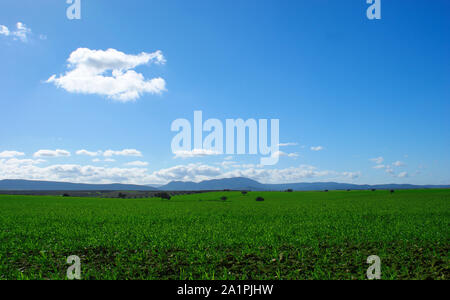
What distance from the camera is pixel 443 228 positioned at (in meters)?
17.6

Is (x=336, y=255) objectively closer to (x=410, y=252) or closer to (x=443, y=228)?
(x=410, y=252)

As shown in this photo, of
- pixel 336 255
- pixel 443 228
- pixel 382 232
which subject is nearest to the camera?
pixel 336 255

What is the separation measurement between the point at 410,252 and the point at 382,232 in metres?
4.88

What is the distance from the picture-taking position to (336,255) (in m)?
11.6

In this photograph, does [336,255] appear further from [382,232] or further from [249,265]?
[382,232]
